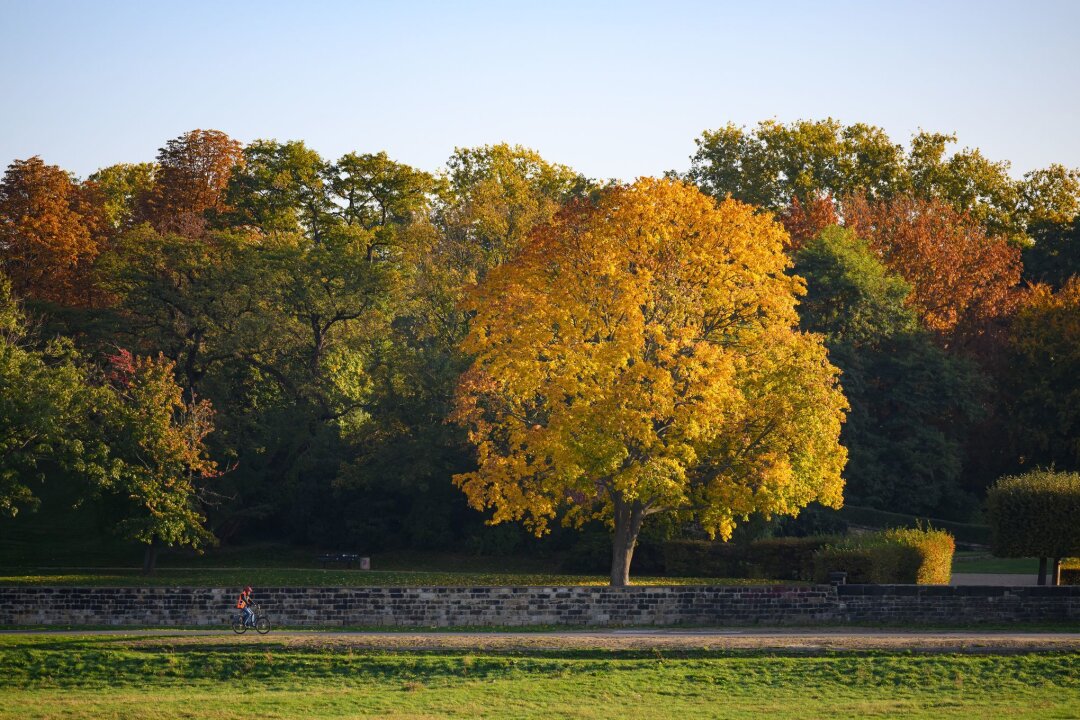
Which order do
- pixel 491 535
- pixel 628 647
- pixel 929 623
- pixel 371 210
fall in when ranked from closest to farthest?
pixel 628 647, pixel 929 623, pixel 491 535, pixel 371 210

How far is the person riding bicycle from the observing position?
3145cm

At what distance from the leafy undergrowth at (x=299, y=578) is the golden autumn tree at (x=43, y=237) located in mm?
22126

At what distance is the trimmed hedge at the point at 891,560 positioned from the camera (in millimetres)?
37312

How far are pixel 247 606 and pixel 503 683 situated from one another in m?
7.84

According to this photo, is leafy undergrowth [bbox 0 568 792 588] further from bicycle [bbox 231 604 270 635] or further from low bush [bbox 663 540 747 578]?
bicycle [bbox 231 604 270 635]

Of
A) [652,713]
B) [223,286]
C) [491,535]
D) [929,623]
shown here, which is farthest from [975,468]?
[652,713]

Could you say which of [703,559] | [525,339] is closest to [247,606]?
[525,339]

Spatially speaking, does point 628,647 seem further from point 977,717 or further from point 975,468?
point 975,468

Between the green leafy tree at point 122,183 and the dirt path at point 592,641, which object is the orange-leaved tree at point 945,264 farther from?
the green leafy tree at point 122,183

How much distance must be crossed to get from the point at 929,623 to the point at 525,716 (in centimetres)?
1424

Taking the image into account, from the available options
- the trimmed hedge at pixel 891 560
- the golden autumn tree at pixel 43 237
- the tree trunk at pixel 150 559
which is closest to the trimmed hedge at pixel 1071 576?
the trimmed hedge at pixel 891 560

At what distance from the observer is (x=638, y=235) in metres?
37.3

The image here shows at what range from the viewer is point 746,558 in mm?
44656

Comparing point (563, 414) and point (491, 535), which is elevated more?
point (563, 414)
